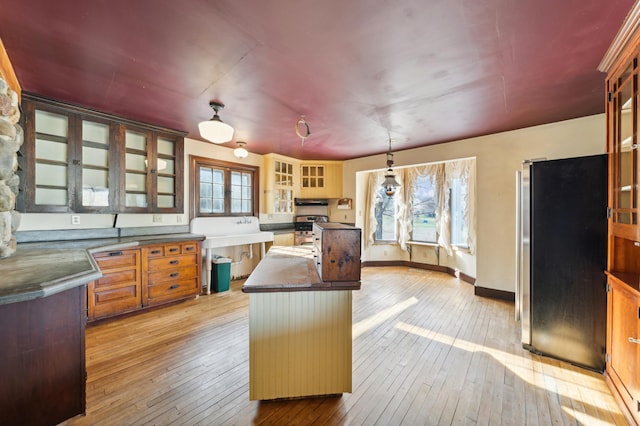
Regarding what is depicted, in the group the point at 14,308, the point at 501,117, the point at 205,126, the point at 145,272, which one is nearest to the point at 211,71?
the point at 205,126

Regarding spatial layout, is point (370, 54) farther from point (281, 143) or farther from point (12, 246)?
point (12, 246)

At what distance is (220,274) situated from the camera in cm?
413

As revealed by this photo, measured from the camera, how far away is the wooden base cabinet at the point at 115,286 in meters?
2.94

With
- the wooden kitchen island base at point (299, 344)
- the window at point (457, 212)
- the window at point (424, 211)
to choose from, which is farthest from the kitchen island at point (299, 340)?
the window at point (424, 211)

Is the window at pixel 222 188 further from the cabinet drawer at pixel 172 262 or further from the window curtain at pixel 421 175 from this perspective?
the window curtain at pixel 421 175

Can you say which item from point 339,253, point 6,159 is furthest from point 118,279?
point 339,253

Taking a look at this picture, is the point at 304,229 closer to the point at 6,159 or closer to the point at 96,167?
the point at 96,167

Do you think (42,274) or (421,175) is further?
(421,175)

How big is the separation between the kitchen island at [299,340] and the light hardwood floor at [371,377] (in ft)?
0.45

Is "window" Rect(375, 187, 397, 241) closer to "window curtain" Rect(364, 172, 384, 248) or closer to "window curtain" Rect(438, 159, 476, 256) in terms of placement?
"window curtain" Rect(364, 172, 384, 248)

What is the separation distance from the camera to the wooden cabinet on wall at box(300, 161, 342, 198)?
5879 mm

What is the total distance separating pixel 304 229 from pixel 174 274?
2.67m

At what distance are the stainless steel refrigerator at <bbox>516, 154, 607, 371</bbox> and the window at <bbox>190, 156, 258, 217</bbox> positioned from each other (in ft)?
13.9

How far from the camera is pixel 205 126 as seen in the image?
2414mm
